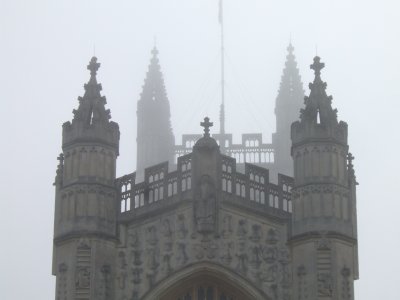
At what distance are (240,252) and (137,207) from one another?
3193mm

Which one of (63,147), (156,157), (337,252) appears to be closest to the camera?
(337,252)

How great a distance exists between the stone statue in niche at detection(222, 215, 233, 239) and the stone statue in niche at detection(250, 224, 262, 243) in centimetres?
60

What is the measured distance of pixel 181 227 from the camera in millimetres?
30469

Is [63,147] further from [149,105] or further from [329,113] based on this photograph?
[149,105]

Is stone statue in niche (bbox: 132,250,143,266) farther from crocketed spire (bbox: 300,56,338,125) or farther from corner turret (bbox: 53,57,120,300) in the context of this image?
crocketed spire (bbox: 300,56,338,125)

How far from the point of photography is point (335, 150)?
30406mm

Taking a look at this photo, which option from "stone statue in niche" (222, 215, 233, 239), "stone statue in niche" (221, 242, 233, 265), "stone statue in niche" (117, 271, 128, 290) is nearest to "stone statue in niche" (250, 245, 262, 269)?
"stone statue in niche" (221, 242, 233, 265)

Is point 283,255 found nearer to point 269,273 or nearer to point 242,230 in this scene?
point 269,273

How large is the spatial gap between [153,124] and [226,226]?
44.2 meters

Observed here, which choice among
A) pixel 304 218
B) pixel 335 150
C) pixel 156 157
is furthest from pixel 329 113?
pixel 156 157

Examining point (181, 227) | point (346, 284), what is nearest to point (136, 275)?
point (181, 227)

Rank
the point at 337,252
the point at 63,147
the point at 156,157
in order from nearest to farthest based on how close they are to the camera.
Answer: the point at 337,252 → the point at 63,147 → the point at 156,157

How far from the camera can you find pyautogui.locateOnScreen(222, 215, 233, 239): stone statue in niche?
99.6 ft

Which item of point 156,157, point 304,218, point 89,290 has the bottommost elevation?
point 89,290
